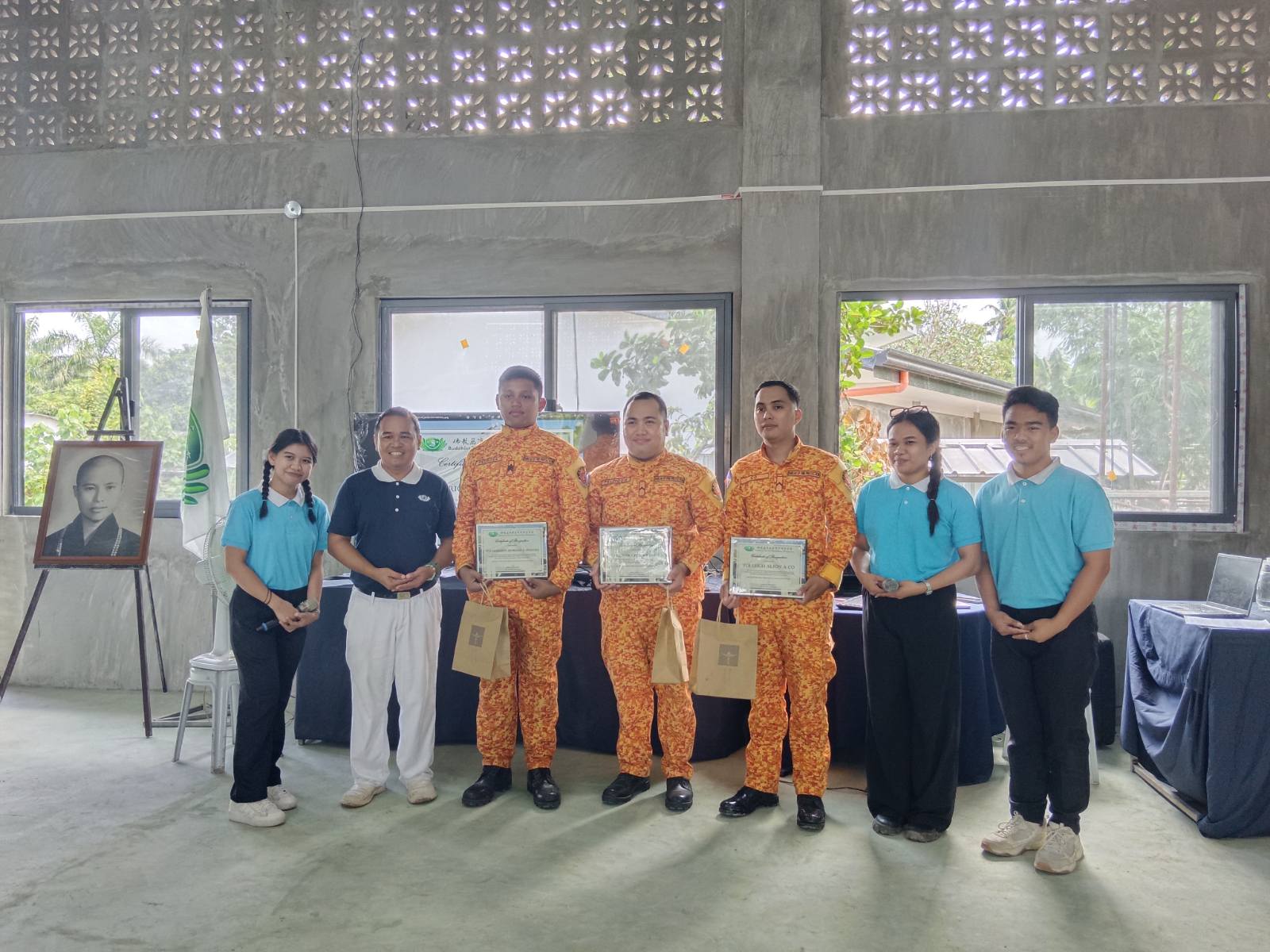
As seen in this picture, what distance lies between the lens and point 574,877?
2939 mm

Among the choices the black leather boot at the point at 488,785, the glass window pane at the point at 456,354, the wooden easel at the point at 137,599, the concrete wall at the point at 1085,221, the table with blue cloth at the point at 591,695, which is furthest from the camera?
the glass window pane at the point at 456,354

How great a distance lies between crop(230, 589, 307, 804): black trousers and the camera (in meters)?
3.32

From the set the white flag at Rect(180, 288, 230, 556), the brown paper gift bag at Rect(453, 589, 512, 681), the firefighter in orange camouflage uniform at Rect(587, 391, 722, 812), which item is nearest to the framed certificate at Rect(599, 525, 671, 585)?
the firefighter in orange camouflage uniform at Rect(587, 391, 722, 812)

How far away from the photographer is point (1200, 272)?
15.7ft

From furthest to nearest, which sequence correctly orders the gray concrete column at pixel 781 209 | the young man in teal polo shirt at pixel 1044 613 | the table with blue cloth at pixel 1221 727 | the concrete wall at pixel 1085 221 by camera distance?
the gray concrete column at pixel 781 209
the concrete wall at pixel 1085 221
the table with blue cloth at pixel 1221 727
the young man in teal polo shirt at pixel 1044 613

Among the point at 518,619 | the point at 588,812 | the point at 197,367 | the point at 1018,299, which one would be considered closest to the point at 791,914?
the point at 588,812

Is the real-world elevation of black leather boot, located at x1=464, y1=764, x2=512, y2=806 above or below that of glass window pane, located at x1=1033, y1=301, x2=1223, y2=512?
below

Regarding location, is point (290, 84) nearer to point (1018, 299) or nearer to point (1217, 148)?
point (1018, 299)

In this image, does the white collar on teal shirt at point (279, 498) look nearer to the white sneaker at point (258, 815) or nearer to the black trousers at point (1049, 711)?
the white sneaker at point (258, 815)

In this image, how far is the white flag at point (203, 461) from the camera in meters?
4.78

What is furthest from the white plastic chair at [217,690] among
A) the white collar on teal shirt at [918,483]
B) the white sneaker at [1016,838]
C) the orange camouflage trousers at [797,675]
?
the white sneaker at [1016,838]

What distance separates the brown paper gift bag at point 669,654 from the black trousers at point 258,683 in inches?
53.3

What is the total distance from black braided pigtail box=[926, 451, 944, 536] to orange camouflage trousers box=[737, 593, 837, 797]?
459mm

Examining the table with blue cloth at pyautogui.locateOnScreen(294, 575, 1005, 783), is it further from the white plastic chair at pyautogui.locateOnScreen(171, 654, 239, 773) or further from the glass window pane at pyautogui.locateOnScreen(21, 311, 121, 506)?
the glass window pane at pyautogui.locateOnScreen(21, 311, 121, 506)
